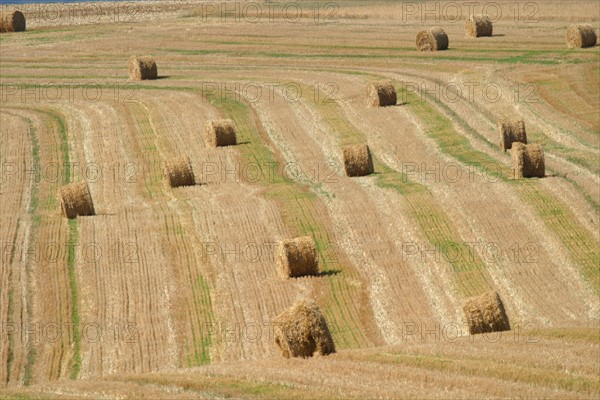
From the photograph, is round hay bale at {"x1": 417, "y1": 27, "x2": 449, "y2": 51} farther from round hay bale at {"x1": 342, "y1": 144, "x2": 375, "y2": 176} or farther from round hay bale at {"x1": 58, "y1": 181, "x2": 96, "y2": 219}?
round hay bale at {"x1": 58, "y1": 181, "x2": 96, "y2": 219}

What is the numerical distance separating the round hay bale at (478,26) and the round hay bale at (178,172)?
26198 millimetres

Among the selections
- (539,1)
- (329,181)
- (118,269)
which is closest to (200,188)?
(329,181)

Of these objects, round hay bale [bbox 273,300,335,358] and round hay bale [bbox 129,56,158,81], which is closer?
round hay bale [bbox 273,300,335,358]

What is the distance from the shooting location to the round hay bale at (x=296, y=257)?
29031 millimetres

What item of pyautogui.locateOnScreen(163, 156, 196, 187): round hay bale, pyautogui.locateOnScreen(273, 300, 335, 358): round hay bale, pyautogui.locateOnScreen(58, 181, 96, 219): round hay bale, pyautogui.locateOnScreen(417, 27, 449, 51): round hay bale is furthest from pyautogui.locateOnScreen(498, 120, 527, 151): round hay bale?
pyautogui.locateOnScreen(273, 300, 335, 358): round hay bale

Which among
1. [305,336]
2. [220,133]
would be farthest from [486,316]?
[220,133]

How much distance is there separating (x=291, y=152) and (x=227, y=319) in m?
15.3

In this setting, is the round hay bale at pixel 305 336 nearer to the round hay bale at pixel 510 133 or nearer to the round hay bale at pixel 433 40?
the round hay bale at pixel 510 133

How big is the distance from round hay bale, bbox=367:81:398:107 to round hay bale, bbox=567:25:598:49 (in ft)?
38.9

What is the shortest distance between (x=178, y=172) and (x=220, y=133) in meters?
4.89

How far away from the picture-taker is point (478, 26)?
194 ft

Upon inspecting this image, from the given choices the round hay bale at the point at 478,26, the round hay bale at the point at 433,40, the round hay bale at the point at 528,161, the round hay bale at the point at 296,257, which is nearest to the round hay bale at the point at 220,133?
the round hay bale at the point at 528,161

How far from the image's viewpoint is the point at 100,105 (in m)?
49.2

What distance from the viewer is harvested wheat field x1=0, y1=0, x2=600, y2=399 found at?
71.3 feet
